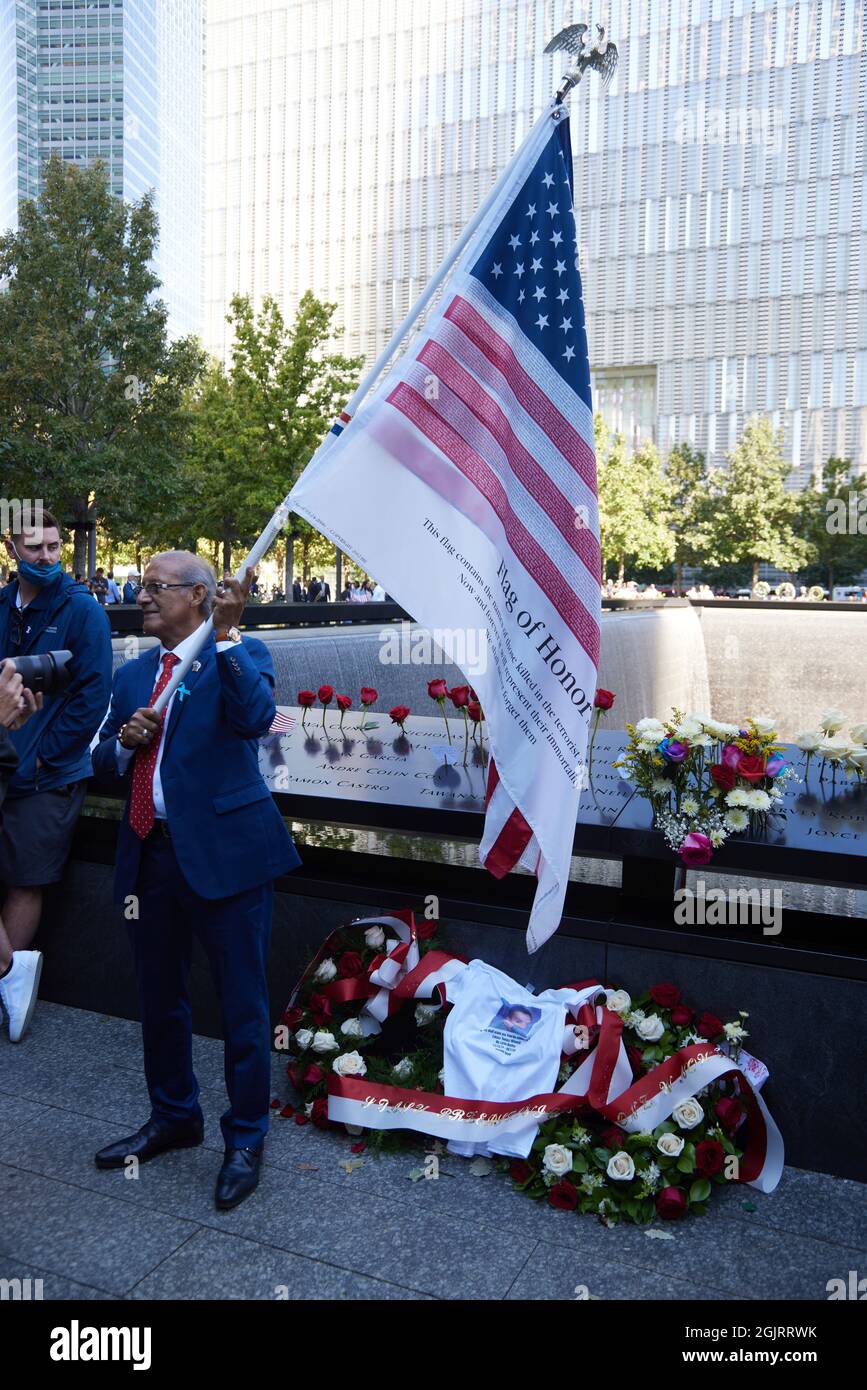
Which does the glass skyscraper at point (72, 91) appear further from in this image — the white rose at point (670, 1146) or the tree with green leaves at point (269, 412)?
the white rose at point (670, 1146)

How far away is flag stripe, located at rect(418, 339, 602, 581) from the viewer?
3.57 meters

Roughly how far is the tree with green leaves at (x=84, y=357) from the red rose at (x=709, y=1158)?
21.2 metres

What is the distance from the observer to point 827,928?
4.13 m

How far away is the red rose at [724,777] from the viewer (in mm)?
4164

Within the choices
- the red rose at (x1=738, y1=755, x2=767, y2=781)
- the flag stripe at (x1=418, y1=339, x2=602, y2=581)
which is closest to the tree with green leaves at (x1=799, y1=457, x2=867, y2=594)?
the red rose at (x1=738, y1=755, x2=767, y2=781)

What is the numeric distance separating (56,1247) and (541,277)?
3417 millimetres

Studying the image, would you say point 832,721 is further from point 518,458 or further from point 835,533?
point 835,533

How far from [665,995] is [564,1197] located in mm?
783

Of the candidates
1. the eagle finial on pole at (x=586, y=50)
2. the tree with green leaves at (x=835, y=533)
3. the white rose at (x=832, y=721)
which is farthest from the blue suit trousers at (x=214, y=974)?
the tree with green leaves at (x=835, y=533)

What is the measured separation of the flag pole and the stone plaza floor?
163cm

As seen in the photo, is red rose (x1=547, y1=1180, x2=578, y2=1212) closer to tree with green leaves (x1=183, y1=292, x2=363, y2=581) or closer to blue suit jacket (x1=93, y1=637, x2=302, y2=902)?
blue suit jacket (x1=93, y1=637, x2=302, y2=902)

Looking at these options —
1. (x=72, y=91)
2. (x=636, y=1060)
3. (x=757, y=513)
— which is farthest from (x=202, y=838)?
(x=72, y=91)

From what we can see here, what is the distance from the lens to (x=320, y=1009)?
4.46 metres
